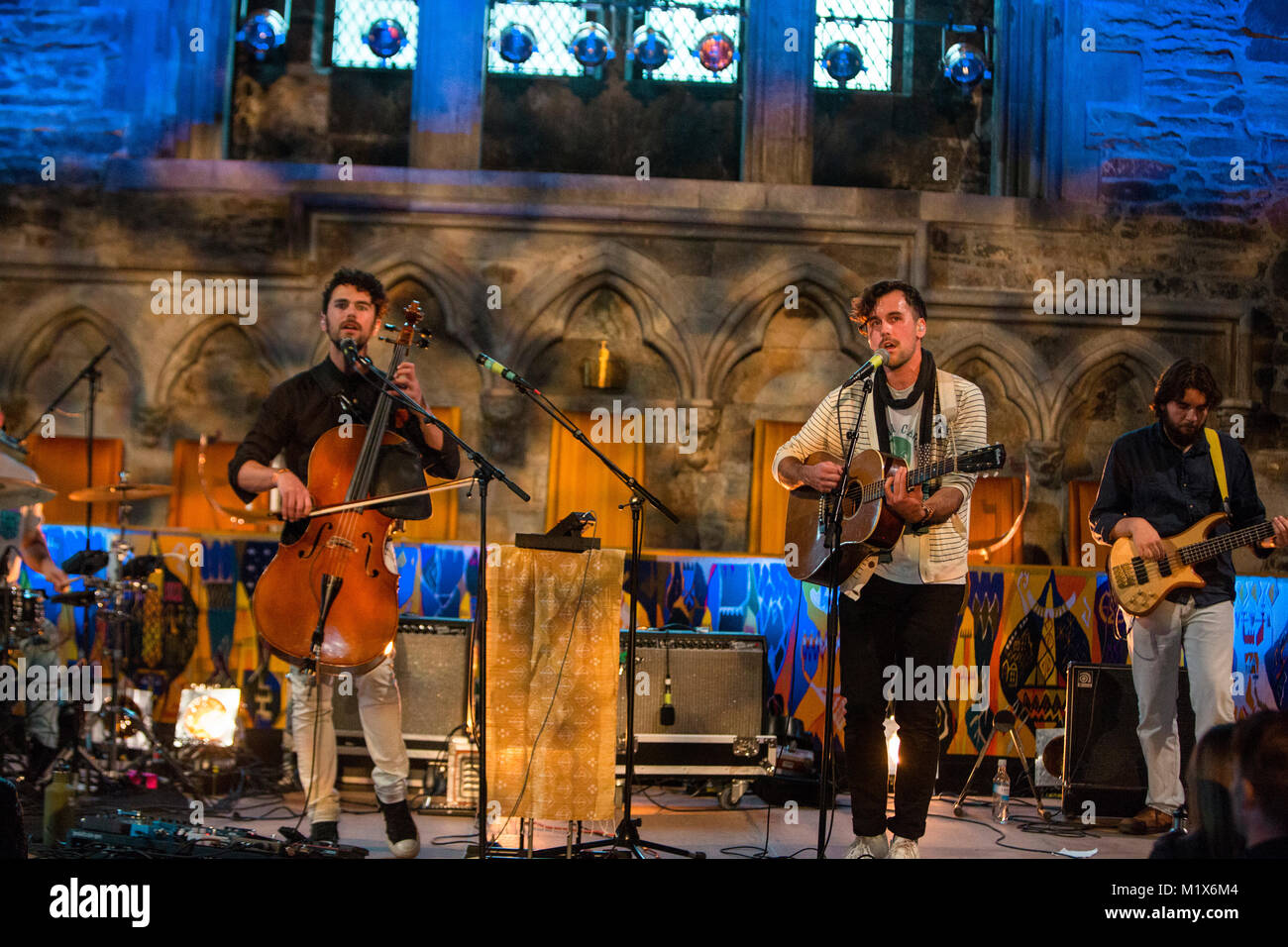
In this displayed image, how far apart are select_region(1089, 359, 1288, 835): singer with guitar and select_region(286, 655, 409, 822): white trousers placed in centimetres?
342

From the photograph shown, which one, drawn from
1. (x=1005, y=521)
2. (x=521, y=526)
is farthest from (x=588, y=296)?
(x=1005, y=521)

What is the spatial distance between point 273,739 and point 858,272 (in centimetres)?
628

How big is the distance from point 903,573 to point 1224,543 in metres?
1.85

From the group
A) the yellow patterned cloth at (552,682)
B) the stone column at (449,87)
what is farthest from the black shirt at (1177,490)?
the stone column at (449,87)

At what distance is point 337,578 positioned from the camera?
14.5 feet

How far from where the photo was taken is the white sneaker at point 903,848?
4367 mm

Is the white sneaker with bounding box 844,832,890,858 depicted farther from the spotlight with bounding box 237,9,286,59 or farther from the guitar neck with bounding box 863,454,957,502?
the spotlight with bounding box 237,9,286,59

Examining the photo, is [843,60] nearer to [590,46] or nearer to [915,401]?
[590,46]

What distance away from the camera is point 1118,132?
10.6 m

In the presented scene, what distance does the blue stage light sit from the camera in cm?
1018

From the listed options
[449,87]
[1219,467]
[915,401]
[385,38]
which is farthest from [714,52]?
[915,401]
